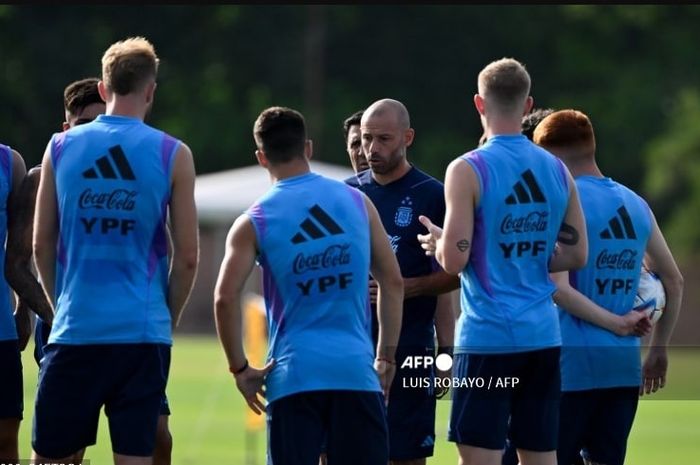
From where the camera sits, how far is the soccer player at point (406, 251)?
29.0 ft

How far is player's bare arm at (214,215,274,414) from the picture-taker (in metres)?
6.93

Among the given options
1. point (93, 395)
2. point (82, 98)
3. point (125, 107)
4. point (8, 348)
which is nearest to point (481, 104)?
point (125, 107)

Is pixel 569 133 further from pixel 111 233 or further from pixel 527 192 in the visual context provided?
pixel 111 233

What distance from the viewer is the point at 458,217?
7.35 meters

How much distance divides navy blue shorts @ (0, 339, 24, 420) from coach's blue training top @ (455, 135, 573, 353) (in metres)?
2.34

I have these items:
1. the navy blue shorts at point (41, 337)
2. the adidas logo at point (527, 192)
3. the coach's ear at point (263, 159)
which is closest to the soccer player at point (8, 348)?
the navy blue shorts at point (41, 337)

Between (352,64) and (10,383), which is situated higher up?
(352,64)

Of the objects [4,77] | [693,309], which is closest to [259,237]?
[693,309]

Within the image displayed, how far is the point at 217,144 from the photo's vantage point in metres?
52.7

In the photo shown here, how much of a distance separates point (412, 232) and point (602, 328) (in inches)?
54.0

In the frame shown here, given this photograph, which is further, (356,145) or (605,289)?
(356,145)

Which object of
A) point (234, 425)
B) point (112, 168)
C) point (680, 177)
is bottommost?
point (234, 425)

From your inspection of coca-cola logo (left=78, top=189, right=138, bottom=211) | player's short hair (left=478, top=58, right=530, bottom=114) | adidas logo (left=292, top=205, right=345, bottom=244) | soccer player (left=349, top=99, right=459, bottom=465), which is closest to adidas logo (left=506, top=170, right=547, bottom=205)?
player's short hair (left=478, top=58, right=530, bottom=114)

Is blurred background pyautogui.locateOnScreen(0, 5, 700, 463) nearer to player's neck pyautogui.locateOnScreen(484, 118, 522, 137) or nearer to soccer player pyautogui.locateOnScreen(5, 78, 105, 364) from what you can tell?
soccer player pyautogui.locateOnScreen(5, 78, 105, 364)
